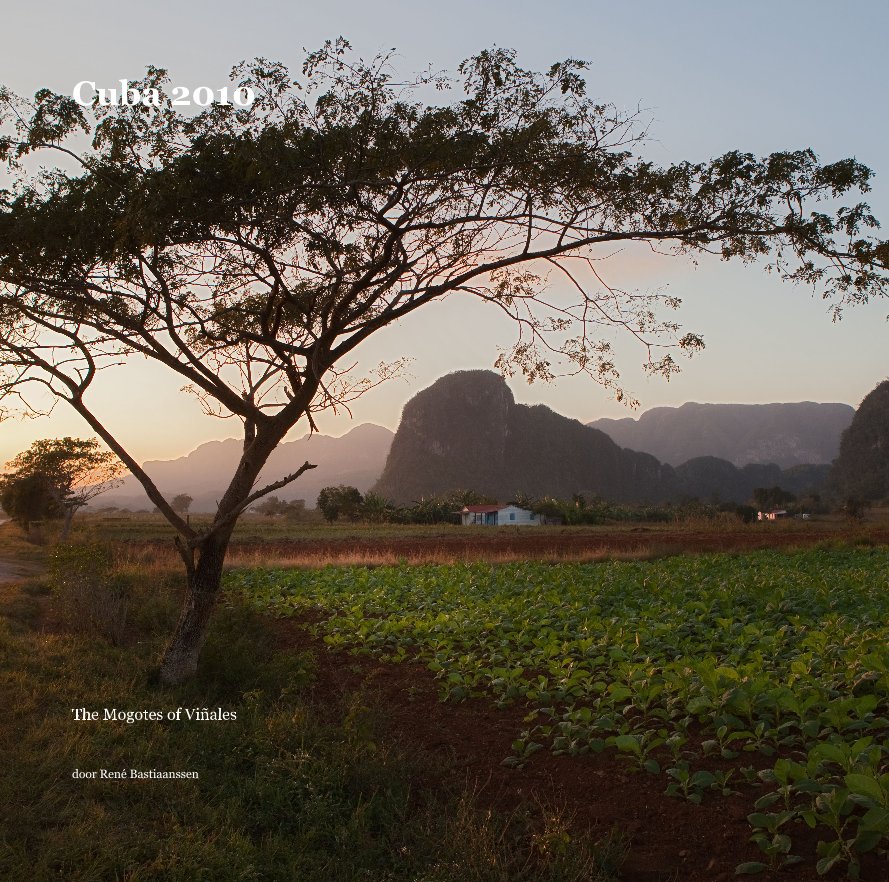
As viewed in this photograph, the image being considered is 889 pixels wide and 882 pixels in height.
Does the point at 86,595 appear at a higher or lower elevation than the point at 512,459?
lower

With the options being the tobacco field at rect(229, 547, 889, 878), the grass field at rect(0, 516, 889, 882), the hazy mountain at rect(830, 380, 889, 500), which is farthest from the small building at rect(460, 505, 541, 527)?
the hazy mountain at rect(830, 380, 889, 500)

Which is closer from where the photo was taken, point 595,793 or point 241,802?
point 595,793

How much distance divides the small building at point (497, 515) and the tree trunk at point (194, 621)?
2349 inches

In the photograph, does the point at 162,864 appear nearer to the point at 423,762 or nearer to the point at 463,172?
the point at 423,762

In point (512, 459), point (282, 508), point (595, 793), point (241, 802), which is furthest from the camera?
point (512, 459)

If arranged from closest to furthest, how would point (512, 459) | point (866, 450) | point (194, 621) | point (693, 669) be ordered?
point (693, 669)
point (194, 621)
point (866, 450)
point (512, 459)

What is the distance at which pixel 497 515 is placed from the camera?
7019 cm

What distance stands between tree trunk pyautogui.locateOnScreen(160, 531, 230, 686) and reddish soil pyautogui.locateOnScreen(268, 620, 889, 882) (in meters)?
1.60

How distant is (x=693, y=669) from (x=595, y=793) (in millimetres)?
1780

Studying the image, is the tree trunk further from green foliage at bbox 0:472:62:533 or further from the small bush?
green foliage at bbox 0:472:62:533

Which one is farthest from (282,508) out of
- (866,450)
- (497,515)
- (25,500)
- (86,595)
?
(866,450)

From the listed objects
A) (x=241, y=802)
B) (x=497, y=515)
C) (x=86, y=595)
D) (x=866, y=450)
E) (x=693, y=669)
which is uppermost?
(x=866, y=450)

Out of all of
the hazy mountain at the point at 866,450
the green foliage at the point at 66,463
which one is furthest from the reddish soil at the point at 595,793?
the hazy mountain at the point at 866,450

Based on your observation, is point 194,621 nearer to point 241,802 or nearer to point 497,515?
point 241,802
